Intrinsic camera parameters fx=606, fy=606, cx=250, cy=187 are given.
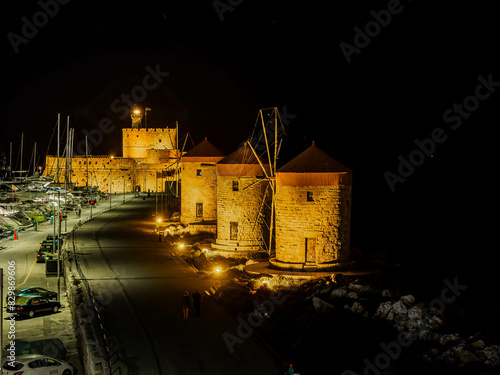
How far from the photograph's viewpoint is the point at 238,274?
90.6 ft

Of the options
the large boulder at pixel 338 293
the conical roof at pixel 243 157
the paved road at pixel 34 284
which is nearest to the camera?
the paved road at pixel 34 284

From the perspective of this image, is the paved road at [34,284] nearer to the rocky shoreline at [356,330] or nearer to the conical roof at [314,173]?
the rocky shoreline at [356,330]

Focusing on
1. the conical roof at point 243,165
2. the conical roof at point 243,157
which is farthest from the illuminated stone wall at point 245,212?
the conical roof at point 243,157

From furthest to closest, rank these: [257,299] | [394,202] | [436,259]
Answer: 1. [394,202]
2. [436,259]
3. [257,299]

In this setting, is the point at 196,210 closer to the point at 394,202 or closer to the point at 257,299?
the point at 257,299

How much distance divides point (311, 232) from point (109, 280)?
8.57 m

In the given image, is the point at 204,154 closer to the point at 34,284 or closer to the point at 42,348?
the point at 34,284

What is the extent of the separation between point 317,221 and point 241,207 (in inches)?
304

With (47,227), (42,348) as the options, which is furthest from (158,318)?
(47,227)

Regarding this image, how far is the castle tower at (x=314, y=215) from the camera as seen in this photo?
1005 inches

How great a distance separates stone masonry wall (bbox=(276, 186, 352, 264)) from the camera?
83.7 ft

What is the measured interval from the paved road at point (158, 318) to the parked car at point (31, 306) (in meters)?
1.86

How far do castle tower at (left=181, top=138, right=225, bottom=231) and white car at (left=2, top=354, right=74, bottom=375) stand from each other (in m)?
24.3

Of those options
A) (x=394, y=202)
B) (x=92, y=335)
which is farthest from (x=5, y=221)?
(x=394, y=202)
